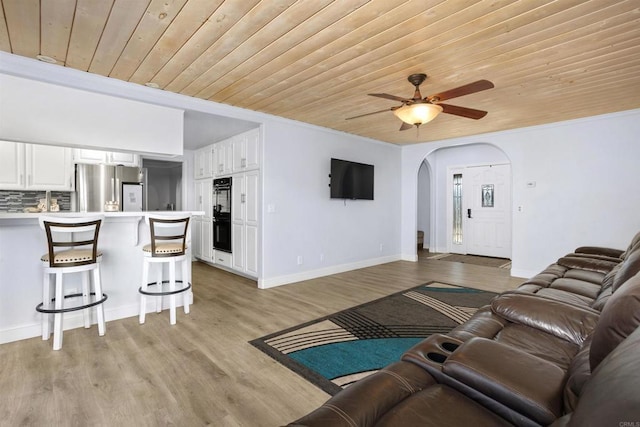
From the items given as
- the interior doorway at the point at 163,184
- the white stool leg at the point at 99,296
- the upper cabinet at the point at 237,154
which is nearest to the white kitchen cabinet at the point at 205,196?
the upper cabinet at the point at 237,154

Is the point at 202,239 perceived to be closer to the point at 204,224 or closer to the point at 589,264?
the point at 204,224

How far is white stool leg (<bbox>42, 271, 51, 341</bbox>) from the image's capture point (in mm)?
2705

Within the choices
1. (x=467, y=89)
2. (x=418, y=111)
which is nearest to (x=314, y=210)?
(x=418, y=111)

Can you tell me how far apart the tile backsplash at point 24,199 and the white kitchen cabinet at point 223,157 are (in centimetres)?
232

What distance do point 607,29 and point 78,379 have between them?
179 inches

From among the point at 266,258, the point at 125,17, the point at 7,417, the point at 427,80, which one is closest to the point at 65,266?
the point at 7,417

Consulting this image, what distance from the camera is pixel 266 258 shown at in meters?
4.53

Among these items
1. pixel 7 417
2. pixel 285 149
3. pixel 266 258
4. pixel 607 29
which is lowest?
pixel 7 417

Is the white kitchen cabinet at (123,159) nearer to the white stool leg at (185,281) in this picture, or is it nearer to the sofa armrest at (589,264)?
the white stool leg at (185,281)

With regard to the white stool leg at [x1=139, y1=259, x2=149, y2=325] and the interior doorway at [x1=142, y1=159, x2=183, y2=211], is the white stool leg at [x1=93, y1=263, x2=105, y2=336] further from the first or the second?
the interior doorway at [x1=142, y1=159, x2=183, y2=211]

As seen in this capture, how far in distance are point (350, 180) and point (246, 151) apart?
187 cm

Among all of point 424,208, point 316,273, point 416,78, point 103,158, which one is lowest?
point 316,273

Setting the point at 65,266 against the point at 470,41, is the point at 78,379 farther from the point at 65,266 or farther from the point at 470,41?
the point at 470,41

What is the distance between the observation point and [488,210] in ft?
24.4
